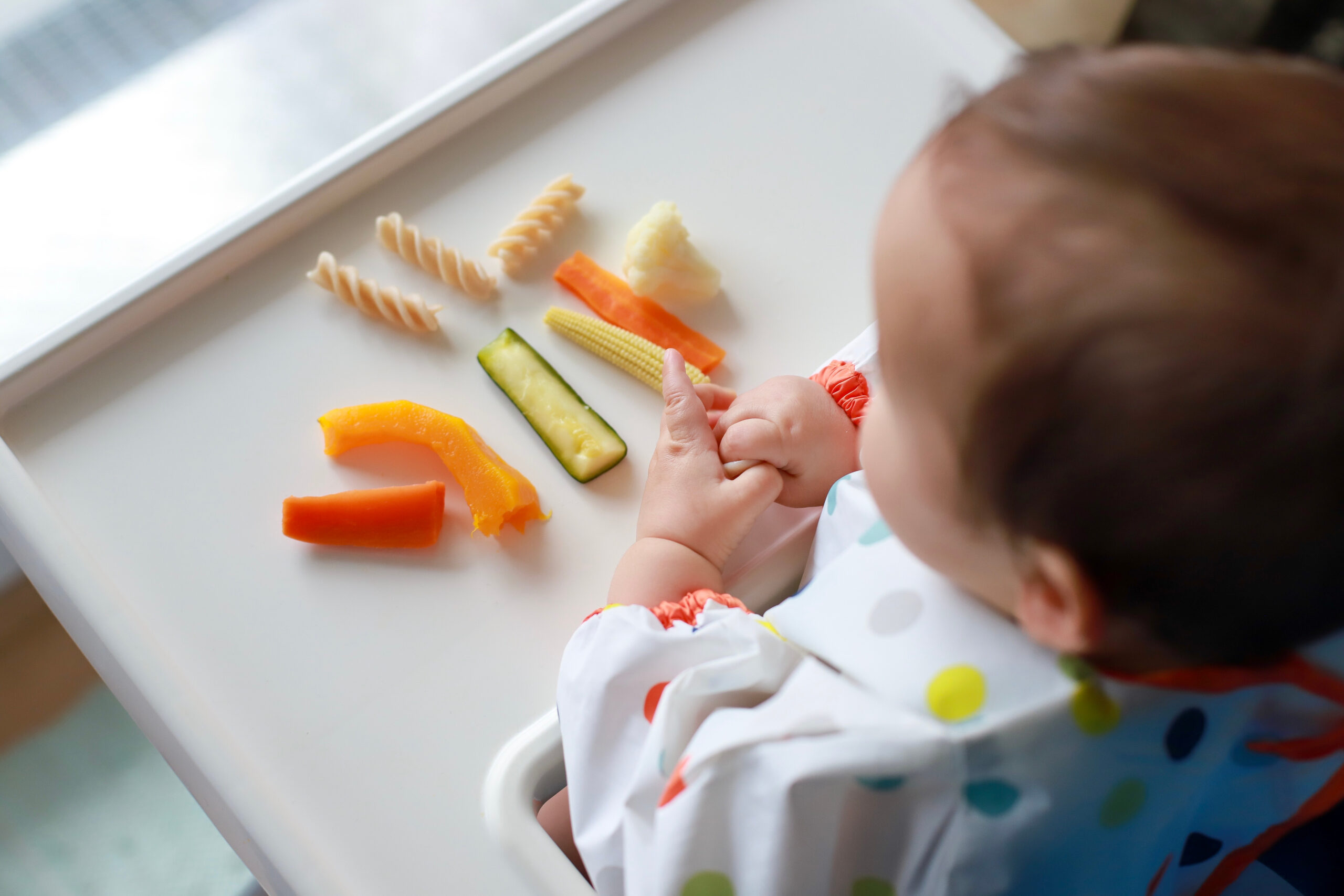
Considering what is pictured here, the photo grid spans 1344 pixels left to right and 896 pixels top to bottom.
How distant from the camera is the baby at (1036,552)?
34cm

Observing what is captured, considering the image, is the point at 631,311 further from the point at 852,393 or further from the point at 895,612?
the point at 895,612

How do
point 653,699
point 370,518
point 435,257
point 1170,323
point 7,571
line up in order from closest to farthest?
point 1170,323, point 653,699, point 370,518, point 435,257, point 7,571

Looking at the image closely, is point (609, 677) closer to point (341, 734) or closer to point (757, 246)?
point (341, 734)

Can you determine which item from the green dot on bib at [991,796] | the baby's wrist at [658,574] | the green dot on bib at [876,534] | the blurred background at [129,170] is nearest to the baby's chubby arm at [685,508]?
the baby's wrist at [658,574]

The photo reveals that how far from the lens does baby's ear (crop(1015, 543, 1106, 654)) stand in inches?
15.4

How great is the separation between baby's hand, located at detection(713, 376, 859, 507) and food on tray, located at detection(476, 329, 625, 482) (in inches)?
3.3

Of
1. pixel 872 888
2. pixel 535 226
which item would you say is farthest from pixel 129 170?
pixel 872 888

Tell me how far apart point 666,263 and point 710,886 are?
45cm

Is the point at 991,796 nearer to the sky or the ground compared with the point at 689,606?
nearer to the ground

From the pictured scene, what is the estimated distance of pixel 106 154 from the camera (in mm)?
1052

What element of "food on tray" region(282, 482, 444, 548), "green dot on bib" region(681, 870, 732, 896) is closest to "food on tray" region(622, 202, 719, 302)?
"food on tray" region(282, 482, 444, 548)

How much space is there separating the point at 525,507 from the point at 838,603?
24cm

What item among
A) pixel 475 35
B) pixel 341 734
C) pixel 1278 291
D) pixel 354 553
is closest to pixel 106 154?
pixel 475 35

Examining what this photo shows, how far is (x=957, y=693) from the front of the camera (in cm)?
47
